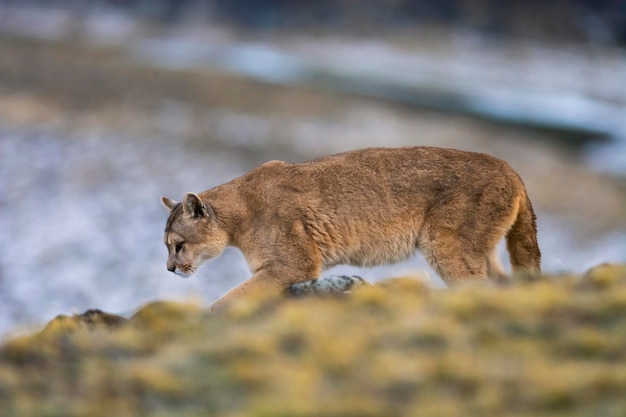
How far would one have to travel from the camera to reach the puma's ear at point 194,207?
10477mm

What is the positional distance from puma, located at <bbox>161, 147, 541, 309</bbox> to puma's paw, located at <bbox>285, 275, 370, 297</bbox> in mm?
660

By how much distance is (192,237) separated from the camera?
1065 centimetres

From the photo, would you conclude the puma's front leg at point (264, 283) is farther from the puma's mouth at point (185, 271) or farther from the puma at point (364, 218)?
the puma's mouth at point (185, 271)

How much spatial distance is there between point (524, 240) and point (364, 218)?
5.45ft

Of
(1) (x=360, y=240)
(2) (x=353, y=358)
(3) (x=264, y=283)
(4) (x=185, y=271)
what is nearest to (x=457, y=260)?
(1) (x=360, y=240)

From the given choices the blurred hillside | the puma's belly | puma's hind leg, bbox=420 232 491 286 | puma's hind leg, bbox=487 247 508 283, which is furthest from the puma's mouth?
the blurred hillside

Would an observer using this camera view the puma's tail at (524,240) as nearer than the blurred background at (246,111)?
Yes

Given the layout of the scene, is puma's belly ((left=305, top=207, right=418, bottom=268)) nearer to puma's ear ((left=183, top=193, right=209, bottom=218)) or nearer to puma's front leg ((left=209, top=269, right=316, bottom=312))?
puma's front leg ((left=209, top=269, right=316, bottom=312))

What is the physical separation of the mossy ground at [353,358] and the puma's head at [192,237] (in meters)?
2.29

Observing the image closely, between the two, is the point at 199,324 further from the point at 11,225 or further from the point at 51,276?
the point at 11,225

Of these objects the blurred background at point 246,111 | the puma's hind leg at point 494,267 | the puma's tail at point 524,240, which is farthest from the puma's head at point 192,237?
the puma's tail at point 524,240

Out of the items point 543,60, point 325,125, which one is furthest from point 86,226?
point 543,60

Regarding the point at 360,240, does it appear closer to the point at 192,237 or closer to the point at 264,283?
the point at 264,283

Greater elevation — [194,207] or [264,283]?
[194,207]
